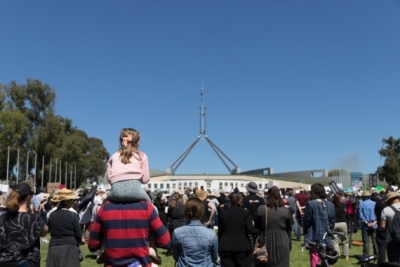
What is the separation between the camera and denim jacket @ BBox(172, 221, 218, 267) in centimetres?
488

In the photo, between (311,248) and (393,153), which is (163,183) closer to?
(393,153)

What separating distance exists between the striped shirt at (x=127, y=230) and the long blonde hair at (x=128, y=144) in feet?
1.14

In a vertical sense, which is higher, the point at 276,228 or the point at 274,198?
the point at 274,198

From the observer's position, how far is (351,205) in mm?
19672

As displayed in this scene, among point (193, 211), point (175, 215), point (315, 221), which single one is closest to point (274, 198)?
point (315, 221)

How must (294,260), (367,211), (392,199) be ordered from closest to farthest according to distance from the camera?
(392,199), (367,211), (294,260)

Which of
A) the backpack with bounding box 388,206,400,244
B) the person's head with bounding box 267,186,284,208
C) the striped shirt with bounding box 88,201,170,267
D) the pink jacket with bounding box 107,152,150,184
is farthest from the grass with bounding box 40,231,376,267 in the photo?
the pink jacket with bounding box 107,152,150,184

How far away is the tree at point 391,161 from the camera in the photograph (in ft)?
210

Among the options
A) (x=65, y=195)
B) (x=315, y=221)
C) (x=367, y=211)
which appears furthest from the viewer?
(x=367, y=211)

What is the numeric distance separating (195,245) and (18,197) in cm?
188

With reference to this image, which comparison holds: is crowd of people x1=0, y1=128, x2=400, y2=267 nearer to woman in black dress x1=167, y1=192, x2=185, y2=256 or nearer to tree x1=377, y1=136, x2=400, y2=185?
woman in black dress x1=167, y1=192, x2=185, y2=256

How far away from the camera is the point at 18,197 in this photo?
4.79m

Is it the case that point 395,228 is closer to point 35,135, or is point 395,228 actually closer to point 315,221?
point 315,221

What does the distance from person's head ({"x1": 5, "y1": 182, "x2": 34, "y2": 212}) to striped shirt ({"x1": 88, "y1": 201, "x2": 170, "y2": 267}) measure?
1679mm
